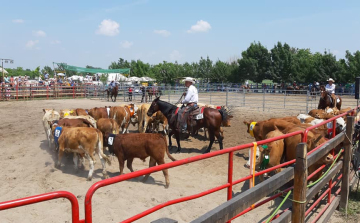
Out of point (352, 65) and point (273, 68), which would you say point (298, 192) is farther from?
point (273, 68)

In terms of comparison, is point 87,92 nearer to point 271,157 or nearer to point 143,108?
point 143,108

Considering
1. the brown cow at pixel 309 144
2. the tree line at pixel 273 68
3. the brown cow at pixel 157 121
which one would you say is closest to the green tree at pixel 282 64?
the tree line at pixel 273 68

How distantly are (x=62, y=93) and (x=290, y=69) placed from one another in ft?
112

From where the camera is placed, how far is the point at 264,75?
164 feet

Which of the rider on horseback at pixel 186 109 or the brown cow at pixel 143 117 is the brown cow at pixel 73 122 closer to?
the rider on horseback at pixel 186 109

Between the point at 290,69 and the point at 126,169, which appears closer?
the point at 126,169

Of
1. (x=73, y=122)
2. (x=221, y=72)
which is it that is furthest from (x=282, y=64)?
(x=73, y=122)

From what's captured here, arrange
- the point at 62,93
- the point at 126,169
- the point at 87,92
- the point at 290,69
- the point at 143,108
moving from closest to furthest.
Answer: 1. the point at 126,169
2. the point at 143,108
3. the point at 62,93
4. the point at 87,92
5. the point at 290,69

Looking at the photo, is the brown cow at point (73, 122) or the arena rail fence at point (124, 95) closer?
the brown cow at point (73, 122)

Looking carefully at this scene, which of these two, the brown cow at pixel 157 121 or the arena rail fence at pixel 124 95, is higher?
the arena rail fence at pixel 124 95

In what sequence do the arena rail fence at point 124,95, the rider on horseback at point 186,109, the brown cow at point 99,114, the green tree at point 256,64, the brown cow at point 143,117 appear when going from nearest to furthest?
the rider on horseback at point 186,109 → the brown cow at point 99,114 → the brown cow at point 143,117 → the arena rail fence at point 124,95 → the green tree at point 256,64

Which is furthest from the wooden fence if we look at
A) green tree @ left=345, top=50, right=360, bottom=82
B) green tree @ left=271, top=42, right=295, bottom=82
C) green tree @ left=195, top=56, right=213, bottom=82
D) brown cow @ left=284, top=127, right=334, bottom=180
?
green tree @ left=195, top=56, right=213, bottom=82

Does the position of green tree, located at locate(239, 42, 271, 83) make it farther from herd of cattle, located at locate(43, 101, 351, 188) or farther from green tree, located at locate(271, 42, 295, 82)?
herd of cattle, located at locate(43, 101, 351, 188)

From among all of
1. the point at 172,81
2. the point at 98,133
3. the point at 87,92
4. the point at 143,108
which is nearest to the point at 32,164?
the point at 98,133
